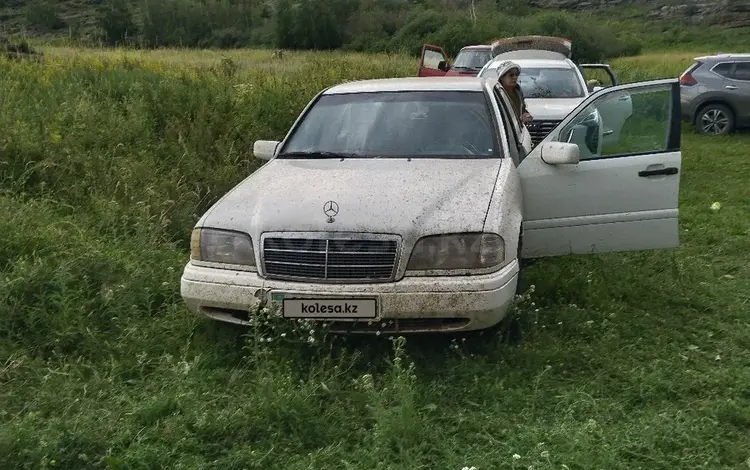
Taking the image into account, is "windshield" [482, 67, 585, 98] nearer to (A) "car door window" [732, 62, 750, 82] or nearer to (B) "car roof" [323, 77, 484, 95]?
(B) "car roof" [323, 77, 484, 95]

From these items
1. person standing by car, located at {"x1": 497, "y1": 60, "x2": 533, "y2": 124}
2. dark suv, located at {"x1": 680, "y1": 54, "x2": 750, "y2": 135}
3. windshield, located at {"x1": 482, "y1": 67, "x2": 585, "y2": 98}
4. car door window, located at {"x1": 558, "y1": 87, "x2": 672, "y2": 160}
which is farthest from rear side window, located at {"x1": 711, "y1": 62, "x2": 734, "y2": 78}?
car door window, located at {"x1": 558, "y1": 87, "x2": 672, "y2": 160}

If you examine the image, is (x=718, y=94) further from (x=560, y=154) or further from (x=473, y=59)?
(x=560, y=154)

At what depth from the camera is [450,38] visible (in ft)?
129

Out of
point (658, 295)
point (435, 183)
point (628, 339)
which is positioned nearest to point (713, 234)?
point (658, 295)

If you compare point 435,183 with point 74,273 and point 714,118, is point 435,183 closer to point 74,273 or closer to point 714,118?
point 74,273

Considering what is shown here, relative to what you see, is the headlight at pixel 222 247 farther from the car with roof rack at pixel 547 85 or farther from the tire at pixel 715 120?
the tire at pixel 715 120

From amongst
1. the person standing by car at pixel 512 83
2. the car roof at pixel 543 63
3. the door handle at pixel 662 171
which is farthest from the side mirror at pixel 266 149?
the car roof at pixel 543 63

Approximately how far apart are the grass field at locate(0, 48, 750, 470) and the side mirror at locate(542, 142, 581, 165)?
885 mm

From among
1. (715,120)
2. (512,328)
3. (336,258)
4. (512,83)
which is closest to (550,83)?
(512,83)

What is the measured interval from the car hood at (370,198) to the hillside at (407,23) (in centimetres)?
2619

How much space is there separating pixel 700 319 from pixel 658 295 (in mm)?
425

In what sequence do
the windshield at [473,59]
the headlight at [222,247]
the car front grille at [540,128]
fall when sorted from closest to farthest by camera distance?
the headlight at [222,247]
the car front grille at [540,128]
the windshield at [473,59]

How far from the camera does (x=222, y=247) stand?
13.3 feet

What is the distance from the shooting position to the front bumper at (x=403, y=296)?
3736mm
